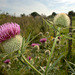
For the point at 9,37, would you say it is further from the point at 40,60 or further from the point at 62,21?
the point at 40,60

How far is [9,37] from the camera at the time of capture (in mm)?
1232

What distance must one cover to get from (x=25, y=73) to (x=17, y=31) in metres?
2.03

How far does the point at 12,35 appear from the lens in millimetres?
1241

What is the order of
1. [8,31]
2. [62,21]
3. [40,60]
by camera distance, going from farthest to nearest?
[40,60], [62,21], [8,31]

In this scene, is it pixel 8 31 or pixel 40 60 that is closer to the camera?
pixel 8 31

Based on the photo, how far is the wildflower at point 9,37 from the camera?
1.18m

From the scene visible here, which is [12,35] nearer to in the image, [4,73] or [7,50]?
[7,50]

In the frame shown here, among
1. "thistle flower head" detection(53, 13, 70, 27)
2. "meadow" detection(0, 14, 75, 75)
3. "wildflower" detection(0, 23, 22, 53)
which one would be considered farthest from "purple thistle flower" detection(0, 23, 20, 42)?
"thistle flower head" detection(53, 13, 70, 27)

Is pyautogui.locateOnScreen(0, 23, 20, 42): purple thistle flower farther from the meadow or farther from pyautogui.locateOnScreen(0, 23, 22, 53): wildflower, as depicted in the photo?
the meadow

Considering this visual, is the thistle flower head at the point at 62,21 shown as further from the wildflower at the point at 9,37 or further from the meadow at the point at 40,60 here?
the wildflower at the point at 9,37

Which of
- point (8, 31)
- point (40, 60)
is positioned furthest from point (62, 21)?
point (40, 60)

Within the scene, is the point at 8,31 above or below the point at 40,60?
above

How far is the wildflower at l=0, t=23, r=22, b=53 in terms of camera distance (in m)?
1.18

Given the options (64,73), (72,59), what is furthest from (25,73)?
(72,59)
